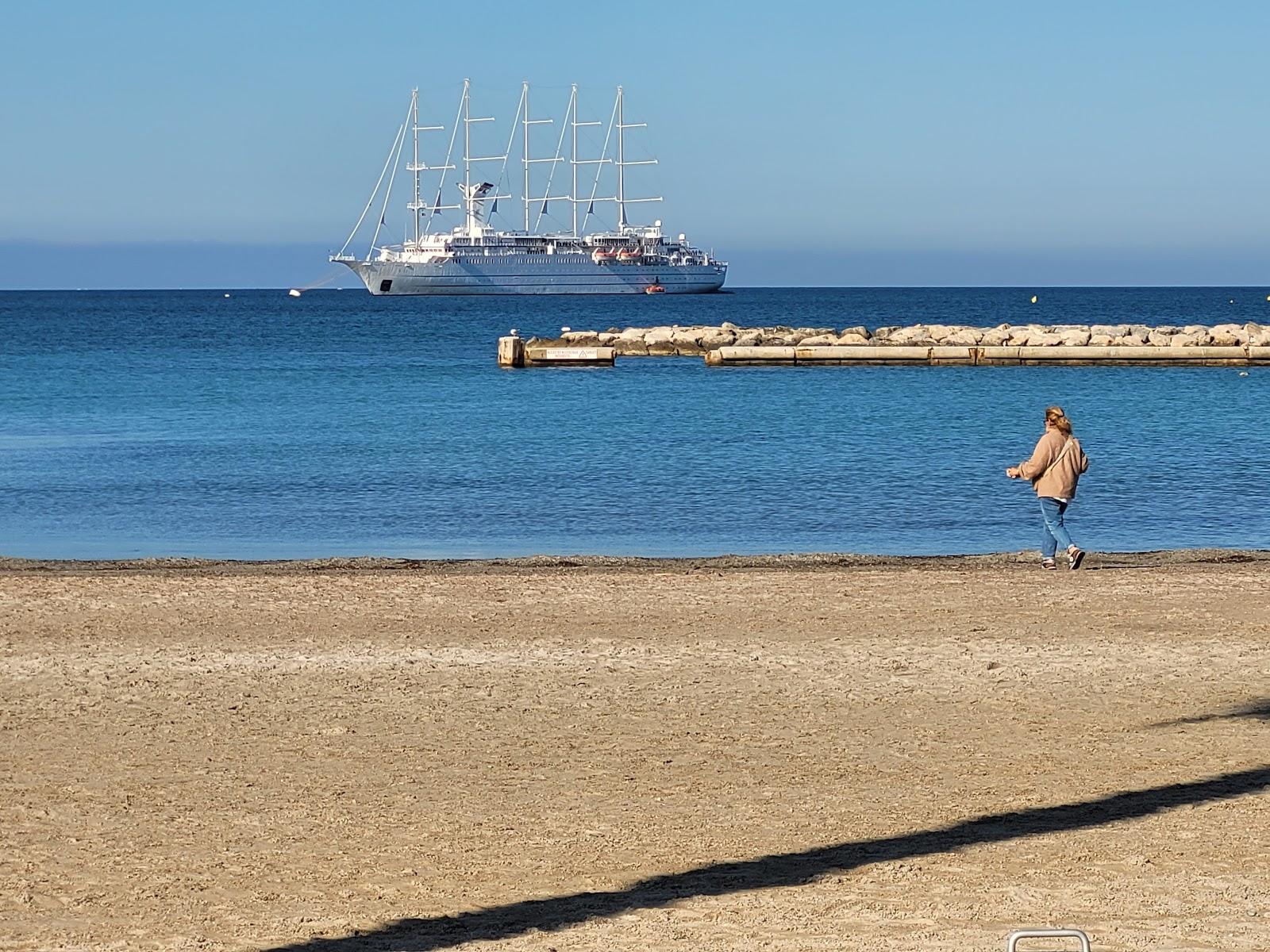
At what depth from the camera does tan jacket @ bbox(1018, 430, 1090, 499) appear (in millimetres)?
12789

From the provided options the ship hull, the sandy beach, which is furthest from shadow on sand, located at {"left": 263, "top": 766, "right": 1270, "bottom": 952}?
the ship hull

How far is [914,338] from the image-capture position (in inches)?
2409

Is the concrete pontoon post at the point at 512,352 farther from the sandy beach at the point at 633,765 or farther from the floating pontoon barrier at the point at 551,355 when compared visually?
the sandy beach at the point at 633,765

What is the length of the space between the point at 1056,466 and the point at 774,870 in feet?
24.9

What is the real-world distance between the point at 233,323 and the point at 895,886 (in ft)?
344

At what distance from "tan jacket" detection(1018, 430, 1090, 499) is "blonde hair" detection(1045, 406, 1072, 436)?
39 mm

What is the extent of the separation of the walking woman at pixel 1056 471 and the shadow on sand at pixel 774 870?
18.7 ft

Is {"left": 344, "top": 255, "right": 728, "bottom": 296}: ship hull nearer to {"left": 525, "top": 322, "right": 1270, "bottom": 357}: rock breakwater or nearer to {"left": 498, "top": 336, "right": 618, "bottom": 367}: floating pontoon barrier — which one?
{"left": 525, "top": 322, "right": 1270, "bottom": 357}: rock breakwater

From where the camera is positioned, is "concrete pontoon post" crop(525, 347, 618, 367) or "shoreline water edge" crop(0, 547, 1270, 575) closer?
"shoreline water edge" crop(0, 547, 1270, 575)

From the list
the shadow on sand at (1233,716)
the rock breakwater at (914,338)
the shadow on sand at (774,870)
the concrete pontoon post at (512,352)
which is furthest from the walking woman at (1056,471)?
the concrete pontoon post at (512,352)

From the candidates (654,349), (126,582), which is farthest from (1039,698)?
(654,349)

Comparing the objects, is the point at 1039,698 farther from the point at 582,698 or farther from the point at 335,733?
the point at 335,733

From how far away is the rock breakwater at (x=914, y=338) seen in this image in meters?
55.9

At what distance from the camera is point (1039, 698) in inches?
336
